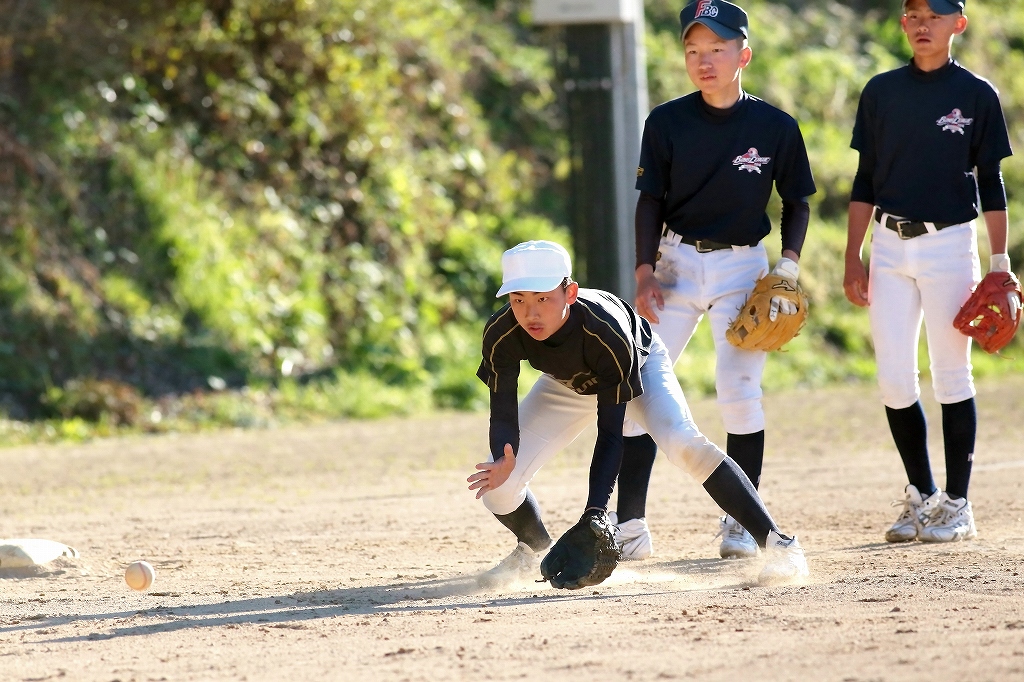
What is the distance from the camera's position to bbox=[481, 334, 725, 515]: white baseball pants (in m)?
4.95

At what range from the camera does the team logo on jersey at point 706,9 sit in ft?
18.2

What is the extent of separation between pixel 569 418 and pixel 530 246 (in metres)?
0.83

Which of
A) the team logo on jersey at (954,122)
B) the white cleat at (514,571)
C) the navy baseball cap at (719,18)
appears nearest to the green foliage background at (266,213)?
the white cleat at (514,571)

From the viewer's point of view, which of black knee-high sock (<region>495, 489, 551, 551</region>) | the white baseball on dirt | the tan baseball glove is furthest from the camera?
the tan baseball glove

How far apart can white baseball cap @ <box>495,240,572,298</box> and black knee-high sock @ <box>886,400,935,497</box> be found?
2.02 metres

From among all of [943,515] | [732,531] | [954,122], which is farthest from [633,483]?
[954,122]

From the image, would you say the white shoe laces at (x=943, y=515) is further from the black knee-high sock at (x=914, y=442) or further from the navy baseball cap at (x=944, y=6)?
the navy baseball cap at (x=944, y=6)

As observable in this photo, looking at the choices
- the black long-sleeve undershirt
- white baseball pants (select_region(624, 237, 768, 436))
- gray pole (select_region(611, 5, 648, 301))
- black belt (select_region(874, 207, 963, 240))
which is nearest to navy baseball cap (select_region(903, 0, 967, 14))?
the black long-sleeve undershirt

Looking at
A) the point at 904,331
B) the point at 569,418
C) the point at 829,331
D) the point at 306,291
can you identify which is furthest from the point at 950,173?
the point at 829,331

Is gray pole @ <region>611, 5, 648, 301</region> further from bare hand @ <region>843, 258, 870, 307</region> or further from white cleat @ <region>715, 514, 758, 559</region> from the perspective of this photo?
white cleat @ <region>715, 514, 758, 559</region>

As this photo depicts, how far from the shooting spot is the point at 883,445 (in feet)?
30.7

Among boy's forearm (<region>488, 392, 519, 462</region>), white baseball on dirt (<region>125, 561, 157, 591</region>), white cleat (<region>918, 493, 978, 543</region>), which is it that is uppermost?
boy's forearm (<region>488, 392, 519, 462</region>)

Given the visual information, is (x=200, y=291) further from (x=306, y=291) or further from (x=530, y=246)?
(x=530, y=246)

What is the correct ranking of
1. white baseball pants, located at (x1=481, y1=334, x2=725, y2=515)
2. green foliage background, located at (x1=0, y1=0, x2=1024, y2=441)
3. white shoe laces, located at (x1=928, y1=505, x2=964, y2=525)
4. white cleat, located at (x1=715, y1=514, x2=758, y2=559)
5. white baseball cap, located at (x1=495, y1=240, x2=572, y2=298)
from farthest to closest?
1. green foliage background, located at (x1=0, y1=0, x2=1024, y2=441)
2. white shoe laces, located at (x1=928, y1=505, x2=964, y2=525)
3. white cleat, located at (x1=715, y1=514, x2=758, y2=559)
4. white baseball pants, located at (x1=481, y1=334, x2=725, y2=515)
5. white baseball cap, located at (x1=495, y1=240, x2=572, y2=298)
